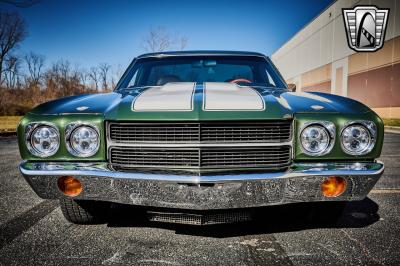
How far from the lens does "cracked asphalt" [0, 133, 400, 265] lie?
1.80 metres

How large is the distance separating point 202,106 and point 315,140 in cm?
72

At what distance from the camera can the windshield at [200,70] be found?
3084 millimetres

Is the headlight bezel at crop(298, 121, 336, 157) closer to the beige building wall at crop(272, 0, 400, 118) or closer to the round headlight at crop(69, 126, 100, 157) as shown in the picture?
the round headlight at crop(69, 126, 100, 157)

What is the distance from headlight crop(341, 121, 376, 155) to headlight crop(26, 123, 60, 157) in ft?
5.84

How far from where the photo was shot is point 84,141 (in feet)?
Answer: 6.23

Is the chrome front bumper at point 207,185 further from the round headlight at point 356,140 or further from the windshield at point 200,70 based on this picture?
the windshield at point 200,70

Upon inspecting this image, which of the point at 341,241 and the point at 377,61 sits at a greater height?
the point at 377,61

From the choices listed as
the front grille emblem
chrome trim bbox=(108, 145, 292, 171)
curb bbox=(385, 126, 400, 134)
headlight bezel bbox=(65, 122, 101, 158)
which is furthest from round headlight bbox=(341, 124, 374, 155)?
the front grille emblem

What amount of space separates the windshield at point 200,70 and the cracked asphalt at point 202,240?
4.44ft

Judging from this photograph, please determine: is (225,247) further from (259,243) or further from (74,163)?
(74,163)

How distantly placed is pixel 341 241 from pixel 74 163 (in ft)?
5.95

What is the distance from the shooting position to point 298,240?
206 centimetres

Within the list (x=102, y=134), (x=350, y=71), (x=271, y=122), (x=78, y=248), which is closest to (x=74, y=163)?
(x=102, y=134)

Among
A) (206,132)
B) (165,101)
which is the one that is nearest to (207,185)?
(206,132)
